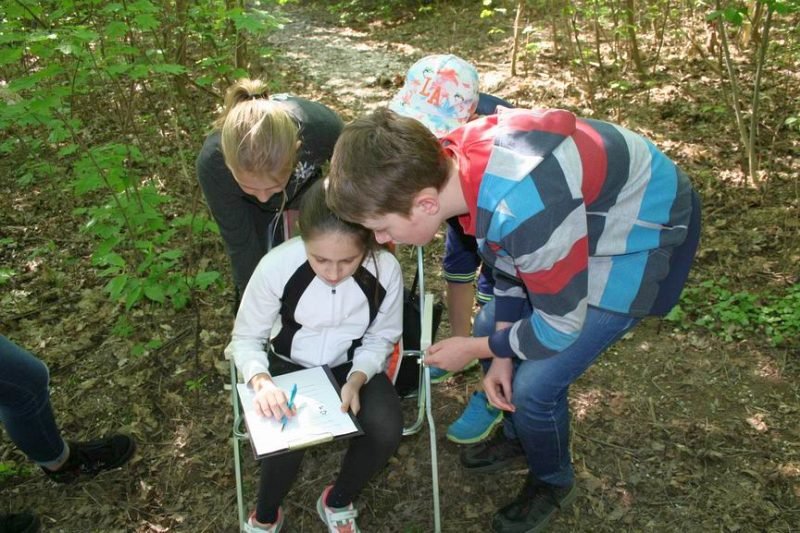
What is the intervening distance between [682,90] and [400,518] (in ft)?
16.9

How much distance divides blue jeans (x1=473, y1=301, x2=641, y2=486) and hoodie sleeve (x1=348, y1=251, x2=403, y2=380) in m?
0.52

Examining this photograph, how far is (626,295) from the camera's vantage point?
1.89m

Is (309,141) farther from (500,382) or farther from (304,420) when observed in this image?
(500,382)

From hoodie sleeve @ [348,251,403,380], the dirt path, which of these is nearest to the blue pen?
hoodie sleeve @ [348,251,403,380]

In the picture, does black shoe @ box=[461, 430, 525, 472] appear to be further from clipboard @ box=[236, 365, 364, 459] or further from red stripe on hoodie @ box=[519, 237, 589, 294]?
red stripe on hoodie @ box=[519, 237, 589, 294]

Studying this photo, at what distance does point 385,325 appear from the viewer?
8.19 feet

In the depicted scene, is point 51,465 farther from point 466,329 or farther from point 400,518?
point 466,329

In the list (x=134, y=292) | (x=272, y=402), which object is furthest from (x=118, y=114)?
(x=272, y=402)

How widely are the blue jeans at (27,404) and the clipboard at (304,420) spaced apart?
0.84 metres

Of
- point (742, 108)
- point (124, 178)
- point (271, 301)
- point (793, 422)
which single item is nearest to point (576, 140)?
point (271, 301)

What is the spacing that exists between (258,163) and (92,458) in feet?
5.79

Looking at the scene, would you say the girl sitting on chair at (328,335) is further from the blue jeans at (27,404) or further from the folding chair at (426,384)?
the blue jeans at (27,404)

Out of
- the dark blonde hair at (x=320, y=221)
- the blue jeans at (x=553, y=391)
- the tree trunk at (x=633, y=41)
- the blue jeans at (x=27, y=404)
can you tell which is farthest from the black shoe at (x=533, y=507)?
the tree trunk at (x=633, y=41)

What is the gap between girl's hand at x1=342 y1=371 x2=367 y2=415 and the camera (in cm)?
223
